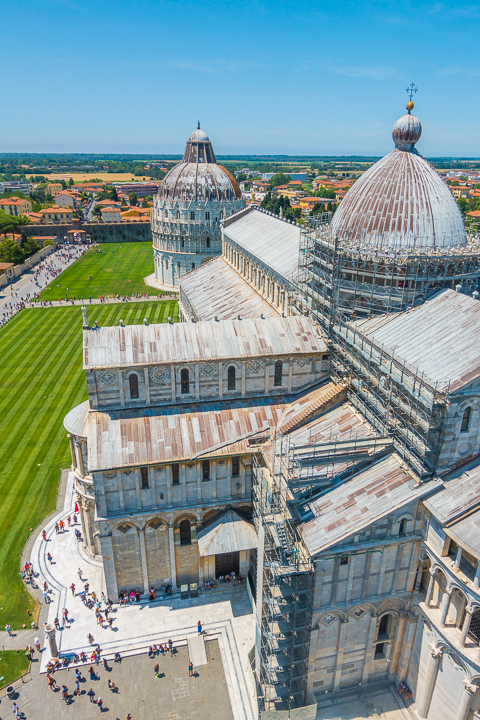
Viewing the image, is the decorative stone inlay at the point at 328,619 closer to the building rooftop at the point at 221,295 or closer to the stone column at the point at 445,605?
the stone column at the point at 445,605

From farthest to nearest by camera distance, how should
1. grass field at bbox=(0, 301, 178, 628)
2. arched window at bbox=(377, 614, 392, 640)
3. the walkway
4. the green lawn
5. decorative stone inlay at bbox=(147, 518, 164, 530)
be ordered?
grass field at bbox=(0, 301, 178, 628) < decorative stone inlay at bbox=(147, 518, 164, 530) < the walkway < the green lawn < arched window at bbox=(377, 614, 392, 640)

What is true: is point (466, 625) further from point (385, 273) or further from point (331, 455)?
point (385, 273)

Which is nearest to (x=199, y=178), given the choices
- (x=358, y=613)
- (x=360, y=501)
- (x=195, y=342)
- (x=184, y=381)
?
(x=195, y=342)

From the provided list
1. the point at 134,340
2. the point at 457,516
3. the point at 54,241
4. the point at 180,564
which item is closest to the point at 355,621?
the point at 457,516

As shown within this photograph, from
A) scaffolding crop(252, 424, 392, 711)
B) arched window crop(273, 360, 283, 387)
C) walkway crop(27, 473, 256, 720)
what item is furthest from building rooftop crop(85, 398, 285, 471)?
walkway crop(27, 473, 256, 720)

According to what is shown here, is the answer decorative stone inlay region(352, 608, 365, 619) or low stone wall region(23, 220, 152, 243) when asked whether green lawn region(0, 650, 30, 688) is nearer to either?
decorative stone inlay region(352, 608, 365, 619)

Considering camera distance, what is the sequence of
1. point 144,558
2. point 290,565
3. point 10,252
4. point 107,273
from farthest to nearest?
1. point 107,273
2. point 10,252
3. point 144,558
4. point 290,565
